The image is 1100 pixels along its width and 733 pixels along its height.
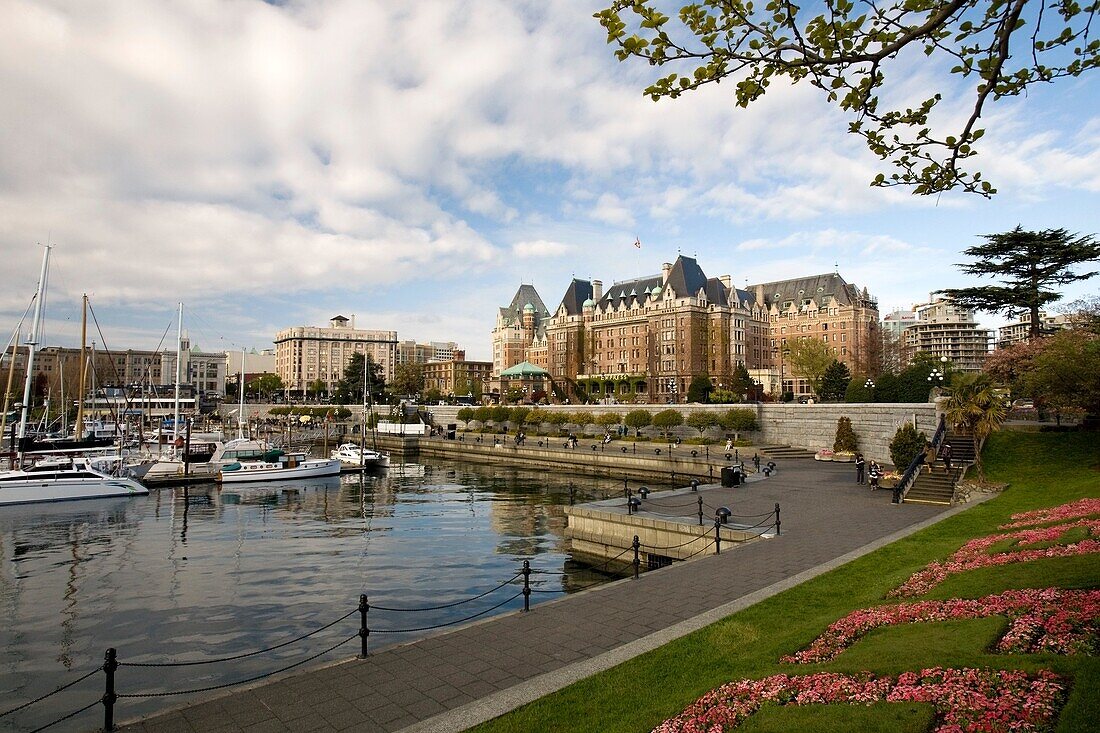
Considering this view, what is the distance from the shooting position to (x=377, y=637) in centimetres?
1683

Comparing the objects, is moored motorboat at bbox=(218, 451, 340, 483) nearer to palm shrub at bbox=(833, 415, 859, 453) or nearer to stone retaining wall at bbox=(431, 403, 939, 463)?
stone retaining wall at bbox=(431, 403, 939, 463)

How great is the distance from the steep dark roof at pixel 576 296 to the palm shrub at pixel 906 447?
99.6 metres

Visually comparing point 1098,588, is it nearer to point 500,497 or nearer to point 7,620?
point 7,620

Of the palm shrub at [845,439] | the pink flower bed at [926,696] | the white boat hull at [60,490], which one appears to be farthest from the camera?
the palm shrub at [845,439]

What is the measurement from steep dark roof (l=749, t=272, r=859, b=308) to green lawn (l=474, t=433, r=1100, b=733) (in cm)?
12056

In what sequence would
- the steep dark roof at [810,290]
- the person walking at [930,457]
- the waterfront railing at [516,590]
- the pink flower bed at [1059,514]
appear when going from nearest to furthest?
the waterfront railing at [516,590], the pink flower bed at [1059,514], the person walking at [930,457], the steep dark roof at [810,290]

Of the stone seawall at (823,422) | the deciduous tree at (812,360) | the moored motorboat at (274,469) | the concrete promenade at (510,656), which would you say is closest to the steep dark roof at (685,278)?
the deciduous tree at (812,360)

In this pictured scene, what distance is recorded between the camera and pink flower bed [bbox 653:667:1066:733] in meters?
6.25

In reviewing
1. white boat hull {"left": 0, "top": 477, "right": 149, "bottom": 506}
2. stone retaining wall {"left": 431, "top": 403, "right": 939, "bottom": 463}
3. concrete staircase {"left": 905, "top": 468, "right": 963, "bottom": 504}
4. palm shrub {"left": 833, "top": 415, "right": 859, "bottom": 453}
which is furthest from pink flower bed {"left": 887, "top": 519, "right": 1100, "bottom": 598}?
white boat hull {"left": 0, "top": 477, "right": 149, "bottom": 506}

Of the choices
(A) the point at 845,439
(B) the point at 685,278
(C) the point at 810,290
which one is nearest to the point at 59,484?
(A) the point at 845,439

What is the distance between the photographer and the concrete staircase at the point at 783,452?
2096 inches

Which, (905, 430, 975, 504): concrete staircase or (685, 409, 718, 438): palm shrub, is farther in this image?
(685, 409, 718, 438): palm shrub

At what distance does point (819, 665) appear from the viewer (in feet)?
29.0

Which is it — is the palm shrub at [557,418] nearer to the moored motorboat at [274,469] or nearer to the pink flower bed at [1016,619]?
the moored motorboat at [274,469]
